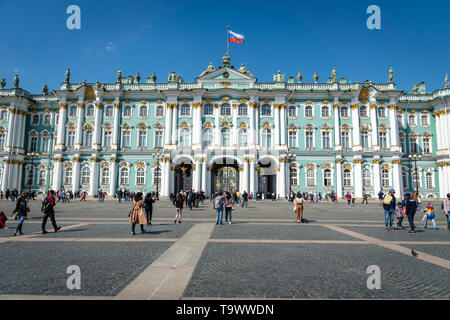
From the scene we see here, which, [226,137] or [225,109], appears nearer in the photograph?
[226,137]

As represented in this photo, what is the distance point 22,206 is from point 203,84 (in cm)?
3131

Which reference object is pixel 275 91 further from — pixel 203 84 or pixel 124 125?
pixel 124 125

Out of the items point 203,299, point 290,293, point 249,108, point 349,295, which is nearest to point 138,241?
point 203,299

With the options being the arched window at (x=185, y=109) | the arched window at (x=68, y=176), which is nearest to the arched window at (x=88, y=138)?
the arched window at (x=68, y=176)

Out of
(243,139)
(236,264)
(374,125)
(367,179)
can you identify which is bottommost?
(236,264)

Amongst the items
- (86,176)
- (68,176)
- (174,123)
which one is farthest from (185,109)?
(68,176)

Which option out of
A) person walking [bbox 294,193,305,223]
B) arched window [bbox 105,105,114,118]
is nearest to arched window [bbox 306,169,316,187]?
person walking [bbox 294,193,305,223]

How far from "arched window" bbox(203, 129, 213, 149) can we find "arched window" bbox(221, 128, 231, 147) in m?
1.73

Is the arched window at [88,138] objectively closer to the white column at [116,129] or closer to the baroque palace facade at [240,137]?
the baroque palace facade at [240,137]

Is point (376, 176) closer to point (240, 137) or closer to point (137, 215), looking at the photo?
point (240, 137)

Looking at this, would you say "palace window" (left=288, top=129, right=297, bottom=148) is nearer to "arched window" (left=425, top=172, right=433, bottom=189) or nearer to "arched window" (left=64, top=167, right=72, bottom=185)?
"arched window" (left=425, top=172, right=433, bottom=189)

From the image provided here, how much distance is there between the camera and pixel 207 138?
37.1 meters

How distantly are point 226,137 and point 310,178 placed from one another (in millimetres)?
13335

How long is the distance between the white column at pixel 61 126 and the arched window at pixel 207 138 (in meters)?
21.0
